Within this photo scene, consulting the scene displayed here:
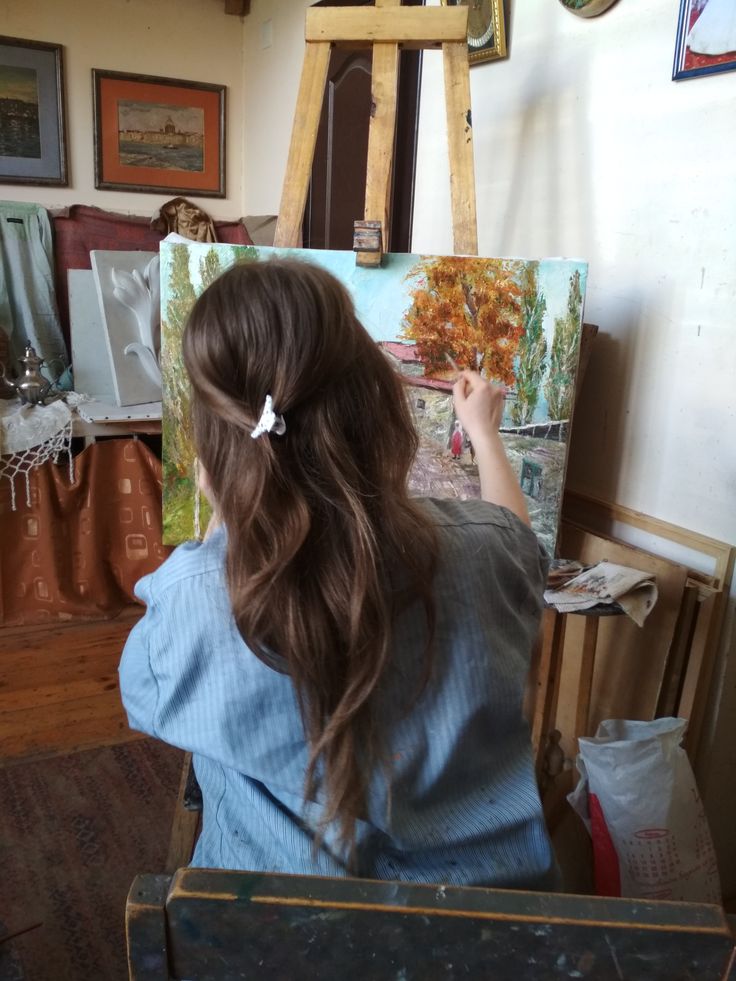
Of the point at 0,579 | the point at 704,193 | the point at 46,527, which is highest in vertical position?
the point at 704,193

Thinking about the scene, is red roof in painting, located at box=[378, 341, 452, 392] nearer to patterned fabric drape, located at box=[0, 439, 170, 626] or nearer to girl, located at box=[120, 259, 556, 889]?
girl, located at box=[120, 259, 556, 889]

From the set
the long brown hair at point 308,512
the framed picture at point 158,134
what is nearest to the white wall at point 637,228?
the long brown hair at point 308,512

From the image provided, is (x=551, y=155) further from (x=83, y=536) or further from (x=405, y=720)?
(x=83, y=536)

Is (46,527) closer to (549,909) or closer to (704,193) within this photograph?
(704,193)

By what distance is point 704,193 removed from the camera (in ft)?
4.50

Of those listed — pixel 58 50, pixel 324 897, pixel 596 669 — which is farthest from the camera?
pixel 58 50

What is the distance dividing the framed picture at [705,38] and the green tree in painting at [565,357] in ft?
1.26

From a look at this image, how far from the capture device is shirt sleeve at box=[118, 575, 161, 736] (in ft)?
2.47

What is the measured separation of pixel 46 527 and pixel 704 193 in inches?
85.0

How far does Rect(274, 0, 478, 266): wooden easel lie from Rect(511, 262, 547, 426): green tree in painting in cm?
14

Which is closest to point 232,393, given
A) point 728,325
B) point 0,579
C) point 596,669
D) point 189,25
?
point 728,325

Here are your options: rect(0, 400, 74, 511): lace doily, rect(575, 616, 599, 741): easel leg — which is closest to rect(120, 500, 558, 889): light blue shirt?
rect(575, 616, 599, 741): easel leg

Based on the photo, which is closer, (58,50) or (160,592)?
(160,592)

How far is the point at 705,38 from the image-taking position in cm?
132
